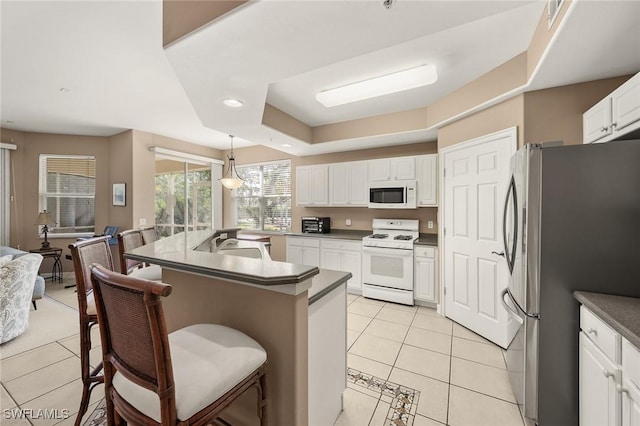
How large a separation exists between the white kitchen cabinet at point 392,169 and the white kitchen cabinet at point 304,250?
1.49 metres

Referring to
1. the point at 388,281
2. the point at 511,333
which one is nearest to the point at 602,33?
the point at 511,333

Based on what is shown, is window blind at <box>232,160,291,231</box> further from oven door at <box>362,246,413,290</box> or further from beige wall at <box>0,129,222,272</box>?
oven door at <box>362,246,413,290</box>

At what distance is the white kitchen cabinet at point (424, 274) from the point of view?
138 inches

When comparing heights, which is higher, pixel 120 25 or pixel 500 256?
pixel 120 25

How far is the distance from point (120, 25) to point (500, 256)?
12.6ft

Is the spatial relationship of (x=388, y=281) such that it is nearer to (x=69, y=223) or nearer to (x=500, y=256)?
(x=500, y=256)

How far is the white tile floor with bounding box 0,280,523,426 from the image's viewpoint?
175cm

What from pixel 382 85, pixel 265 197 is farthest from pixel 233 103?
pixel 265 197

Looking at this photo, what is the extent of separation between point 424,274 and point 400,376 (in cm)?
170

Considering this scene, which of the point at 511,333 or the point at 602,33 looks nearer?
the point at 602,33

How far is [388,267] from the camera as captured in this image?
375 cm

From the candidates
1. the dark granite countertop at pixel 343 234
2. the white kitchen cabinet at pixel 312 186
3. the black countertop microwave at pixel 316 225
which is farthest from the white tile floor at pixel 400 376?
the white kitchen cabinet at pixel 312 186

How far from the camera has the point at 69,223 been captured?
5.22 m

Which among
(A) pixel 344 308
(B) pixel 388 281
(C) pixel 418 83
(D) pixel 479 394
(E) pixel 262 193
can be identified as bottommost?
(D) pixel 479 394
